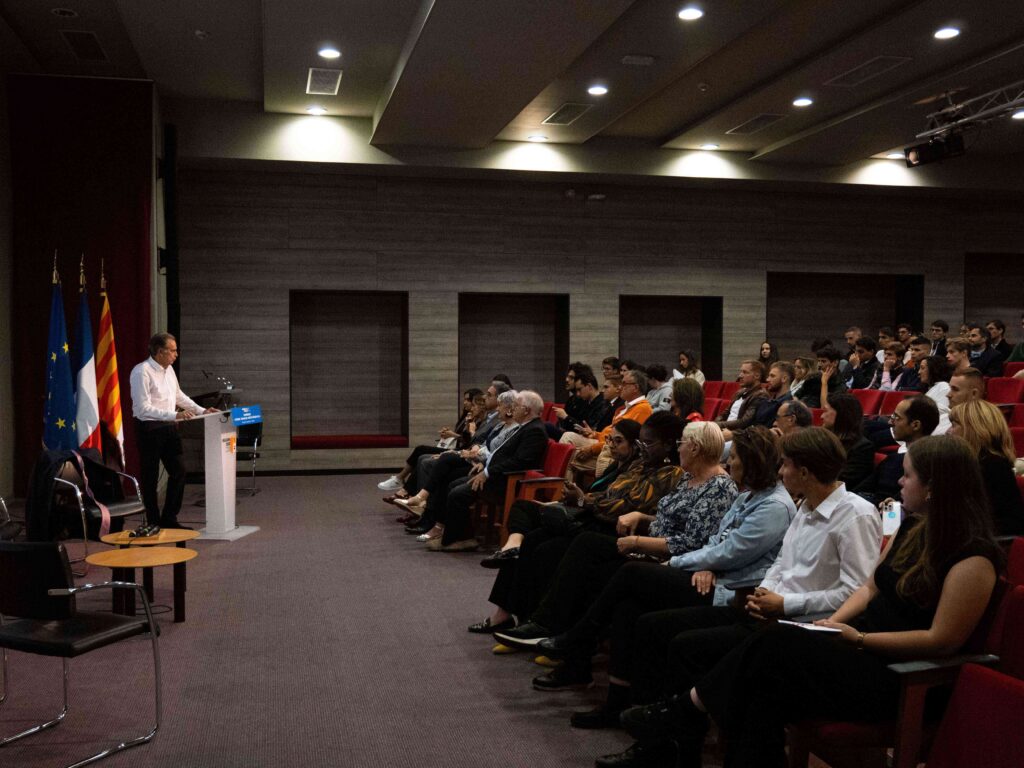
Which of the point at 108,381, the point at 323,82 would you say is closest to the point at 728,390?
the point at 323,82

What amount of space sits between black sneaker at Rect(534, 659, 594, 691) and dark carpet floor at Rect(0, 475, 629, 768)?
4 cm

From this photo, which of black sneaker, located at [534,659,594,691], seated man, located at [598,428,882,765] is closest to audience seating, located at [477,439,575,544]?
black sneaker, located at [534,659,594,691]

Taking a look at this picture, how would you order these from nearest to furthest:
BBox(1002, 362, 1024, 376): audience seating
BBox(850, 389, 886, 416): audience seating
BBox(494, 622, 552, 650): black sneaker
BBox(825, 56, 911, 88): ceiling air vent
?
BBox(494, 622, 552, 650): black sneaker, BBox(825, 56, 911, 88): ceiling air vent, BBox(850, 389, 886, 416): audience seating, BBox(1002, 362, 1024, 376): audience seating

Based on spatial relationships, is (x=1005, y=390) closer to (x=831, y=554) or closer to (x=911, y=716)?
(x=831, y=554)

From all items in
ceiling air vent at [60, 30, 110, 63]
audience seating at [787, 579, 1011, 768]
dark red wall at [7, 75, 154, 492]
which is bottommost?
audience seating at [787, 579, 1011, 768]

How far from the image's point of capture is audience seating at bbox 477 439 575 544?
20.1ft

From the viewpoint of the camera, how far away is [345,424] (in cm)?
1239

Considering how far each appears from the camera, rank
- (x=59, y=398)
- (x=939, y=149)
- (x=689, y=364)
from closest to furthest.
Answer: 1. (x=59, y=398)
2. (x=939, y=149)
3. (x=689, y=364)

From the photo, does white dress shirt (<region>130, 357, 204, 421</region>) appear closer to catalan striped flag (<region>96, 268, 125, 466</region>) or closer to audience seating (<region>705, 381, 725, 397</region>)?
catalan striped flag (<region>96, 268, 125, 466</region>)

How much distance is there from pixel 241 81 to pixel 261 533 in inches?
193

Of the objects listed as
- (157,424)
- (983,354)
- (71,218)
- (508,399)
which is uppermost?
(71,218)

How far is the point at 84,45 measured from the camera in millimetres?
8633

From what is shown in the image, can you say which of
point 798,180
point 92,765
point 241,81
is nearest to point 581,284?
point 798,180

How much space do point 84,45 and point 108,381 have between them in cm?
331
